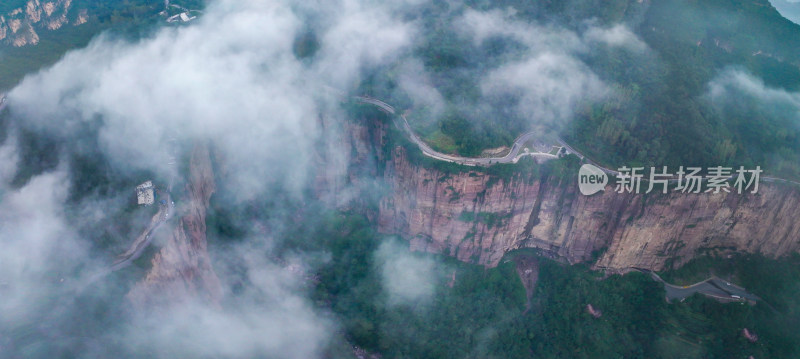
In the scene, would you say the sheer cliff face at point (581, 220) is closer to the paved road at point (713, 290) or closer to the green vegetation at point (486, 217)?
the green vegetation at point (486, 217)

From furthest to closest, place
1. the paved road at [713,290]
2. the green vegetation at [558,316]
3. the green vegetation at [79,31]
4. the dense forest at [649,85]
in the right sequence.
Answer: the dense forest at [649,85], the paved road at [713,290], the green vegetation at [558,316], the green vegetation at [79,31]

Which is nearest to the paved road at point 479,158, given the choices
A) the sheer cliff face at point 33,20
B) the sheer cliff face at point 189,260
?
the sheer cliff face at point 189,260

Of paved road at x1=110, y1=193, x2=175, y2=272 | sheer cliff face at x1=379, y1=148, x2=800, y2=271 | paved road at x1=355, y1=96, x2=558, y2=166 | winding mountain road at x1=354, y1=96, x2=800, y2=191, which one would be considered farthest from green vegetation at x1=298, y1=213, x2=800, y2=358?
paved road at x1=110, y1=193, x2=175, y2=272

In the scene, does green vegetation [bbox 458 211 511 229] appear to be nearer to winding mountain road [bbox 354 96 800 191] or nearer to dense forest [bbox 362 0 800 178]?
winding mountain road [bbox 354 96 800 191]

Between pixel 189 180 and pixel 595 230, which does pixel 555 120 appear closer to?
pixel 595 230

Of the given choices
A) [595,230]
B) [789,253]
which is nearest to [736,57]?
[789,253]

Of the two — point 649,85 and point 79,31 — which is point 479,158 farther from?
point 79,31
